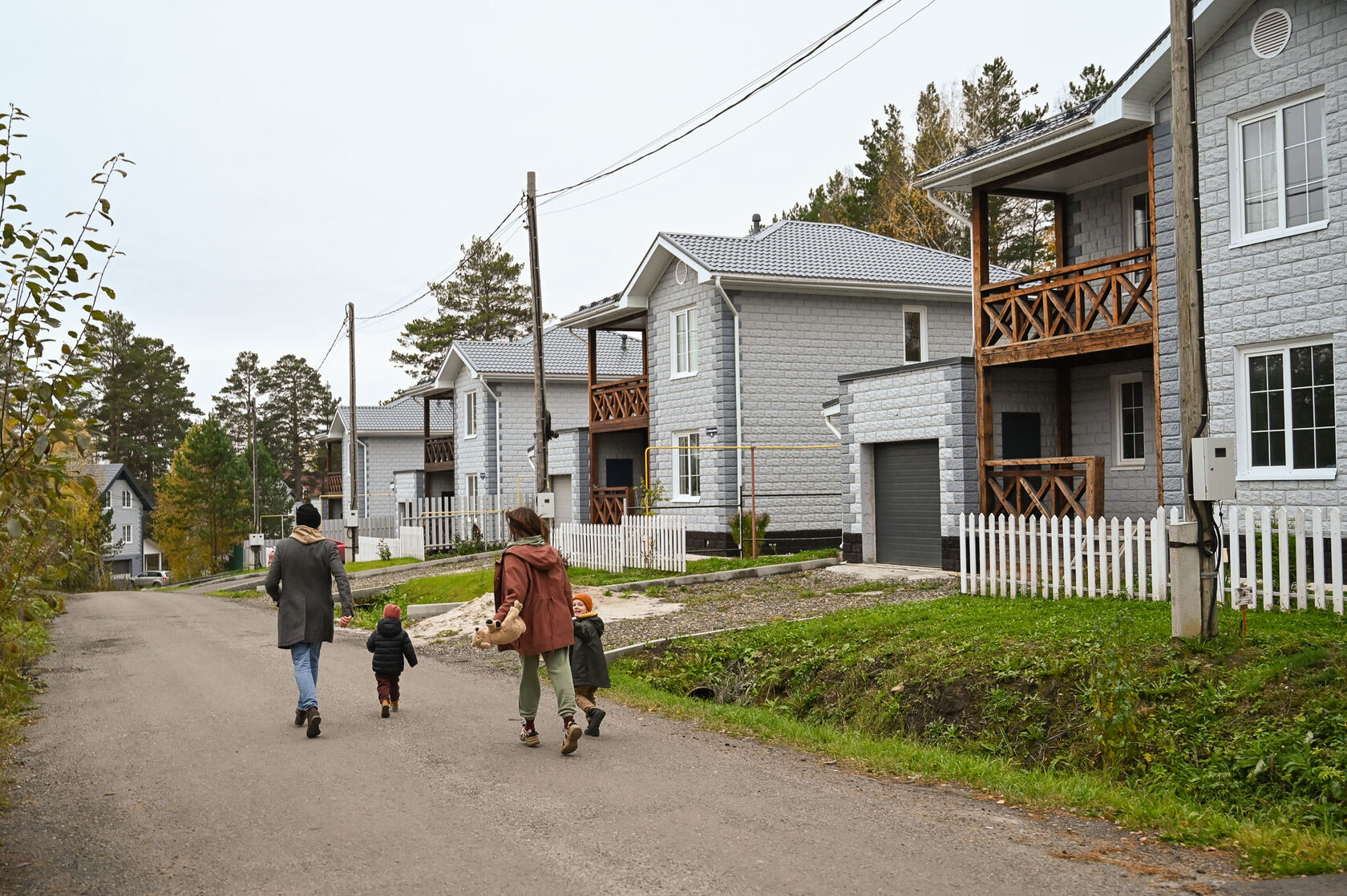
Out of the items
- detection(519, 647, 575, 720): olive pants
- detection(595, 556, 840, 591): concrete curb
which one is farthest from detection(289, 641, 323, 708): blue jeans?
detection(595, 556, 840, 591): concrete curb

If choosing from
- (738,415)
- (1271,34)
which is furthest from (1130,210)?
(738,415)

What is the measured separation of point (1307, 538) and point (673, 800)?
969 cm

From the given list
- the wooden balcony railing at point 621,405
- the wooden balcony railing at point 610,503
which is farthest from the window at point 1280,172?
the wooden balcony railing at point 610,503

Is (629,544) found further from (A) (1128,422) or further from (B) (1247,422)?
(B) (1247,422)

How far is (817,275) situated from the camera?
25969mm

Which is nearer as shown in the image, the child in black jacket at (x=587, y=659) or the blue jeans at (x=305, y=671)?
the child in black jacket at (x=587, y=659)

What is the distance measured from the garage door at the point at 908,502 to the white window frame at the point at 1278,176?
6.70 metres

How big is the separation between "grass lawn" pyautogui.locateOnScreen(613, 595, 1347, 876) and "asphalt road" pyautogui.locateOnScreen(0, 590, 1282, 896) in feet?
1.74

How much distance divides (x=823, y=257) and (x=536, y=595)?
66.0 feet

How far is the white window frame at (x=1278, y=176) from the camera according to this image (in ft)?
46.2

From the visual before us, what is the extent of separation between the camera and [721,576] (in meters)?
20.5

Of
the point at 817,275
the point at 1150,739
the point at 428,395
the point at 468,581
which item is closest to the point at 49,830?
the point at 1150,739

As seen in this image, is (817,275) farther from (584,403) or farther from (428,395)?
(428,395)

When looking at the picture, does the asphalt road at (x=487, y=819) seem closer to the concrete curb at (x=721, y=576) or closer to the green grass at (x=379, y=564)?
the concrete curb at (x=721, y=576)
